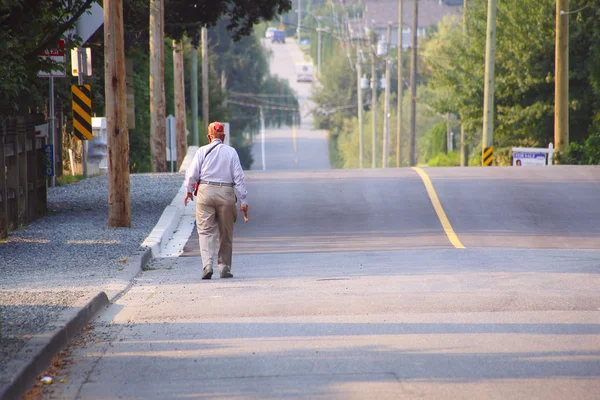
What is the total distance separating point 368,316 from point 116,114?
27.1 feet

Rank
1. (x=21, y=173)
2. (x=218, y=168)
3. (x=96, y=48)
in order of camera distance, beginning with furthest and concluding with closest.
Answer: (x=96, y=48)
(x=21, y=173)
(x=218, y=168)

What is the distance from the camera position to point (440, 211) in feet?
62.1

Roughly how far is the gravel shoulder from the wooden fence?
239 mm

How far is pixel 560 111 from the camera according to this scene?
3438 cm

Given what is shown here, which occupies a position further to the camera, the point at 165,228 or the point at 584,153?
the point at 584,153

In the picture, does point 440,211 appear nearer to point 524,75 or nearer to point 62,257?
point 62,257

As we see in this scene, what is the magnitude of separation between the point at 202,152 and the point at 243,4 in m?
12.6

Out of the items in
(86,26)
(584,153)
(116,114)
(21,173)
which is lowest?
(584,153)

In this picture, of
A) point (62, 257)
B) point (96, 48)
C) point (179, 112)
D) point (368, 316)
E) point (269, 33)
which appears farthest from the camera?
point (269, 33)

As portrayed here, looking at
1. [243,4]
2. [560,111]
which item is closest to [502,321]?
[243,4]

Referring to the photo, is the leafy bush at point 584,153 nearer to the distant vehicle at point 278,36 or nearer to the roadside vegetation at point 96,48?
the roadside vegetation at point 96,48

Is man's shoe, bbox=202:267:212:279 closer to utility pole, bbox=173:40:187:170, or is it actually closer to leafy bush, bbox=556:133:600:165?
leafy bush, bbox=556:133:600:165

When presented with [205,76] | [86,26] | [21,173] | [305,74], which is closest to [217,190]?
A: [21,173]

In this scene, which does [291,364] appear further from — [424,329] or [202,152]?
[202,152]
